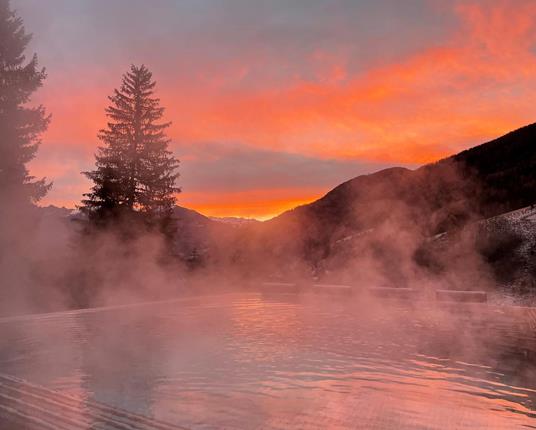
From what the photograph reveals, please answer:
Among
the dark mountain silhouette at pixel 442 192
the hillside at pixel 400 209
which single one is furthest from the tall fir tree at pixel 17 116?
the dark mountain silhouette at pixel 442 192

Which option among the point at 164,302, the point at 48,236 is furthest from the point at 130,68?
the point at 164,302

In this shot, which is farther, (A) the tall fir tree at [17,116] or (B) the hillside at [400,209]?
(B) the hillside at [400,209]

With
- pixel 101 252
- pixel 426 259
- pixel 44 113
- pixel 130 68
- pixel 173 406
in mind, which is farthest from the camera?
pixel 130 68

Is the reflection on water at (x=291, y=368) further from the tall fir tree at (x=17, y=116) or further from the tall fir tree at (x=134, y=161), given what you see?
the tall fir tree at (x=134, y=161)

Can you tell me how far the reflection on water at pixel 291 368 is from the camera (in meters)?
5.28

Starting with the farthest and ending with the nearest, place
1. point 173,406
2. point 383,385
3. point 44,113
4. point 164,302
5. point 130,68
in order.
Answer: point 130,68 → point 44,113 → point 164,302 → point 383,385 → point 173,406

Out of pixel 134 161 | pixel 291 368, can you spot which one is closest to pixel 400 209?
pixel 134 161

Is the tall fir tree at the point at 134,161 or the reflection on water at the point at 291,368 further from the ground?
the tall fir tree at the point at 134,161

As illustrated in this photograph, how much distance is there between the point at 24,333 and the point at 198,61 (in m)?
9.96

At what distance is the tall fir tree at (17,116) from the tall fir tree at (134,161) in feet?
12.9

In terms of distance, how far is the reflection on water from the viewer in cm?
528

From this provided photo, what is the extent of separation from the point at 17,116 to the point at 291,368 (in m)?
16.3

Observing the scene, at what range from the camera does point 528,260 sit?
20.8 meters

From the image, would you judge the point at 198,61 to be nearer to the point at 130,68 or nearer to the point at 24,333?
the point at 24,333
